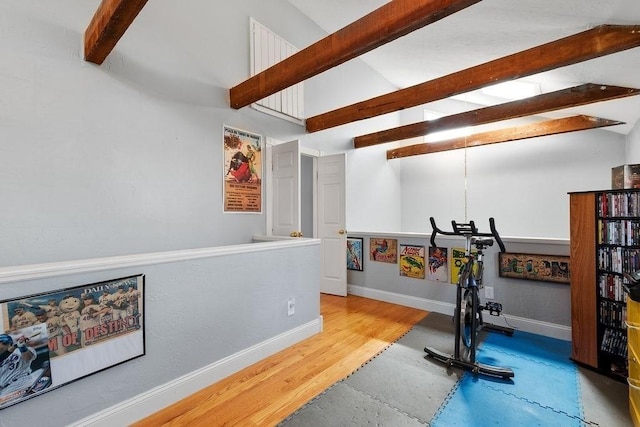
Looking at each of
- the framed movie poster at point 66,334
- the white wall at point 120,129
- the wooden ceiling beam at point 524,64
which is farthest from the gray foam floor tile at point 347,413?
the wooden ceiling beam at point 524,64

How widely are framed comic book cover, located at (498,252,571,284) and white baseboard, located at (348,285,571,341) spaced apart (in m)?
0.46

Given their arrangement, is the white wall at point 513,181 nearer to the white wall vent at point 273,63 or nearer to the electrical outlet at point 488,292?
the electrical outlet at point 488,292

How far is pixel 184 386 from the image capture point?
1930mm

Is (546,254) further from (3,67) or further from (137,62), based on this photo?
(3,67)

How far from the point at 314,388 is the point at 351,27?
99.7 inches

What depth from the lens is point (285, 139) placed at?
381 centimetres

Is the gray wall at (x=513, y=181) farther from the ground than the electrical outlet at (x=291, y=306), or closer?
farther from the ground

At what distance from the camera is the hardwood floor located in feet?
5.73

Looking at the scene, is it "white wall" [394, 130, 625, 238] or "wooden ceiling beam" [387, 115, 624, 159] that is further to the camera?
"white wall" [394, 130, 625, 238]

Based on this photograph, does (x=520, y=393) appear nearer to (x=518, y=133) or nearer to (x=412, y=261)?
(x=412, y=261)

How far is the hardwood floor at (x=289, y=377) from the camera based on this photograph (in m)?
1.75

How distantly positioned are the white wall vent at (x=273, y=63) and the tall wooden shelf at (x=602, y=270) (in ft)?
10.6

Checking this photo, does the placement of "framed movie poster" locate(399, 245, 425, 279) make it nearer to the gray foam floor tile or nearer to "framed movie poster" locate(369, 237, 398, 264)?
"framed movie poster" locate(369, 237, 398, 264)

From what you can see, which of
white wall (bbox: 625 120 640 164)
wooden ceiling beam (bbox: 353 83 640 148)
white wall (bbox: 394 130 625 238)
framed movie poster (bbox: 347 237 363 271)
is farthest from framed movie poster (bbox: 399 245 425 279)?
white wall (bbox: 625 120 640 164)
